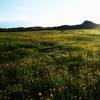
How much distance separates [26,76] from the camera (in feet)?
57.5

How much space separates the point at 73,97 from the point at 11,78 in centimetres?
554

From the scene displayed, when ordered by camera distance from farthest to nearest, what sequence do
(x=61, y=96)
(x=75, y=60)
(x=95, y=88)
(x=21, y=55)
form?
(x=21, y=55) < (x=75, y=60) < (x=95, y=88) < (x=61, y=96)

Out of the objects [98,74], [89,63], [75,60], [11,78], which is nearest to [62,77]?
[98,74]

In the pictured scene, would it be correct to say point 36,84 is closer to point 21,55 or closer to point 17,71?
point 17,71

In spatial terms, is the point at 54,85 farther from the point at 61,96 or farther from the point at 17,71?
the point at 17,71

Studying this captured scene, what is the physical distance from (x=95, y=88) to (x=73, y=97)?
154cm

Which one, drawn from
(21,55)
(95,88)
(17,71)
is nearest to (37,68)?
(17,71)

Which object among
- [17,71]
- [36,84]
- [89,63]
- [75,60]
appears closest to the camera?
[36,84]

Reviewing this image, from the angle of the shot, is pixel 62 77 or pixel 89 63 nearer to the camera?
pixel 62 77

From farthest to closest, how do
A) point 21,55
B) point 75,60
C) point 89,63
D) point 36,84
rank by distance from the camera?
point 21,55
point 75,60
point 89,63
point 36,84

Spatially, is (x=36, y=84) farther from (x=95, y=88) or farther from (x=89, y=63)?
(x=89, y=63)

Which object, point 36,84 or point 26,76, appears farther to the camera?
point 26,76

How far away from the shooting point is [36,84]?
15648 millimetres

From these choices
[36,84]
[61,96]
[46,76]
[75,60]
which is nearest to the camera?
[61,96]
